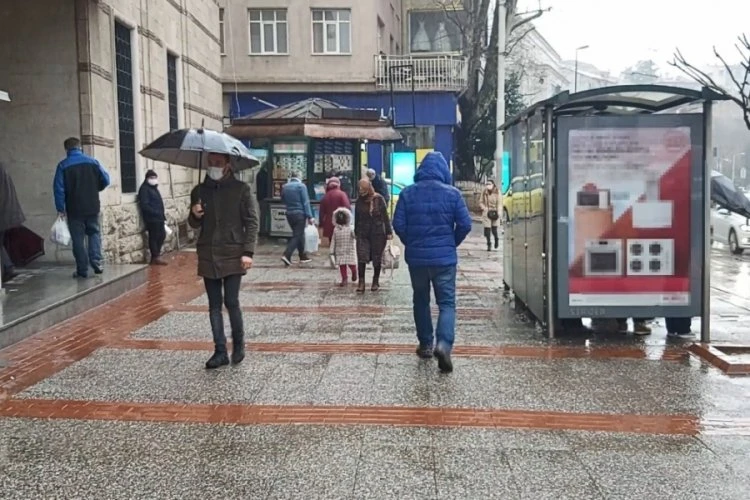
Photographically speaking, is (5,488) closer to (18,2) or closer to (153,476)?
(153,476)

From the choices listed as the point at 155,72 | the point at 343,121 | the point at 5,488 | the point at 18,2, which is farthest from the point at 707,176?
the point at 343,121

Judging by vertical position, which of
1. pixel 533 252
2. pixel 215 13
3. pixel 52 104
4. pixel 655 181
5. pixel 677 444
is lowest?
pixel 677 444

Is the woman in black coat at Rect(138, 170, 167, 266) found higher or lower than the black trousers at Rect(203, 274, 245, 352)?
higher

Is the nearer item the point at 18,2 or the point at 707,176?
the point at 707,176

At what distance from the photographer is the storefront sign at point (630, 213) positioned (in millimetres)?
8047

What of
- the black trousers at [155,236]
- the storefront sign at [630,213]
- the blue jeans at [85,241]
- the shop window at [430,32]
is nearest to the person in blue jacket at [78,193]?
the blue jeans at [85,241]

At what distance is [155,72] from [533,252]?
9947mm

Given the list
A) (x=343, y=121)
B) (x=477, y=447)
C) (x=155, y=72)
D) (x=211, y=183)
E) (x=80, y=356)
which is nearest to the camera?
(x=477, y=447)

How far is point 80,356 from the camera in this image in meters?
7.52

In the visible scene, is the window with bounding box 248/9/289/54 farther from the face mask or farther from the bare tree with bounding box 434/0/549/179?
the face mask

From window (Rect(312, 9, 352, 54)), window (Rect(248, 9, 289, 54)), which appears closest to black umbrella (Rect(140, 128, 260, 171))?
window (Rect(312, 9, 352, 54))

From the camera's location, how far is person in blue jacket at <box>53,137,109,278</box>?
417 inches

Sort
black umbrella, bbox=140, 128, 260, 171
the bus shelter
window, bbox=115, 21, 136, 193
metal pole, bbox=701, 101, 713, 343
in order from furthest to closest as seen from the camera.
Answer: window, bbox=115, 21, 136, 193, the bus shelter, metal pole, bbox=701, 101, 713, 343, black umbrella, bbox=140, 128, 260, 171

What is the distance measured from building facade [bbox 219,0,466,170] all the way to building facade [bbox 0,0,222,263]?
14518 millimetres
